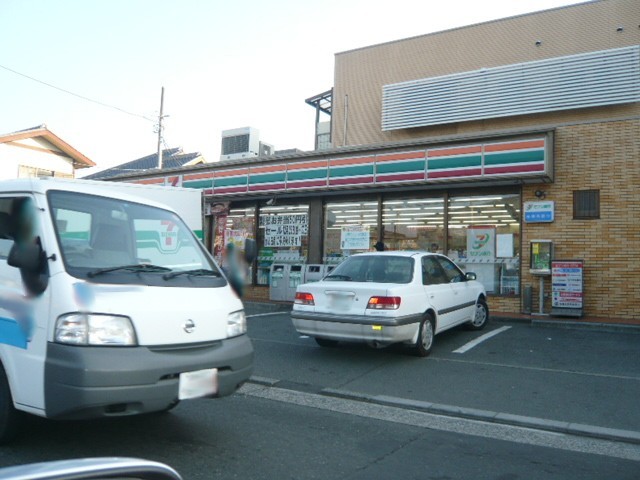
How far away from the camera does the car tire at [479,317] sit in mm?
10651

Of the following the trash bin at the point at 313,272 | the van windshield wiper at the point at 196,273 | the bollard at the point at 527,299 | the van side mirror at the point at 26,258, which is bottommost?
the bollard at the point at 527,299

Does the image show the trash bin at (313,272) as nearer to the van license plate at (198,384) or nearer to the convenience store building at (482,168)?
the convenience store building at (482,168)

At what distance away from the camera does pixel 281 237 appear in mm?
16812

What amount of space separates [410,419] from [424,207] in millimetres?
9531

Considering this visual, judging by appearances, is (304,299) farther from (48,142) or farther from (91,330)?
(48,142)

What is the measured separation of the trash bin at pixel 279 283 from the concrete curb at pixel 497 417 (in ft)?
29.2

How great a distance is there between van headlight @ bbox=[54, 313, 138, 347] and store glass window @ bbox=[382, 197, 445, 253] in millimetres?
11244

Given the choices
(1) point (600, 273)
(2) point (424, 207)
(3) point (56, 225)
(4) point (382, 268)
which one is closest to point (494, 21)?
(2) point (424, 207)

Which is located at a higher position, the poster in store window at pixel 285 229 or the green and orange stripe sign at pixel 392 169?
the green and orange stripe sign at pixel 392 169

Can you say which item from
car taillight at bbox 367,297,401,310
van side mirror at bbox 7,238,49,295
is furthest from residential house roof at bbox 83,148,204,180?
van side mirror at bbox 7,238,49,295

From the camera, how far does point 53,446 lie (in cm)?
434

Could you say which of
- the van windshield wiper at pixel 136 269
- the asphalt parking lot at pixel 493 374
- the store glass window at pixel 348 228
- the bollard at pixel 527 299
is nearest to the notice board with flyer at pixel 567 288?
the bollard at pixel 527 299

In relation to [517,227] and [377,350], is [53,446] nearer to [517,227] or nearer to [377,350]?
[377,350]

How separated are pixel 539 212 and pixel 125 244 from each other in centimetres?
1050
